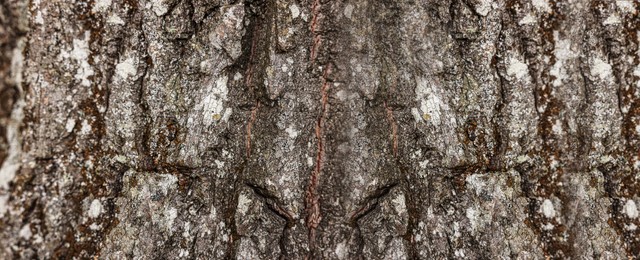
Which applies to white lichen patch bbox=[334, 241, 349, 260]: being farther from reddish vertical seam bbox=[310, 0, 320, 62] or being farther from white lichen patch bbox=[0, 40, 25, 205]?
white lichen patch bbox=[0, 40, 25, 205]

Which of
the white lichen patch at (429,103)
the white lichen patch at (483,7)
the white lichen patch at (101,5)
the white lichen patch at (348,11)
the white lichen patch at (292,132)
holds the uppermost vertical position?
the white lichen patch at (483,7)

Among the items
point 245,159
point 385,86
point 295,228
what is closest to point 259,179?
point 245,159

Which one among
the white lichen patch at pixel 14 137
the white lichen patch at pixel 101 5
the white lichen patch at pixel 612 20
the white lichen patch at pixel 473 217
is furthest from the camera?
the white lichen patch at pixel 612 20

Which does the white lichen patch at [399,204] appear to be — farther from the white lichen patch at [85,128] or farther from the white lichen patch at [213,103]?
the white lichen patch at [85,128]

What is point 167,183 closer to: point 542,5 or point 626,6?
point 542,5

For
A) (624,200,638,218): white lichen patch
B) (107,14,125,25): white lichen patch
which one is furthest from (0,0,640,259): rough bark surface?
(624,200,638,218): white lichen patch

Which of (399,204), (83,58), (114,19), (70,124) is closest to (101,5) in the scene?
(114,19)

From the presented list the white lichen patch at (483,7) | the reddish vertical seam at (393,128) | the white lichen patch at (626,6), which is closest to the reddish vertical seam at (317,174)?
the reddish vertical seam at (393,128)
